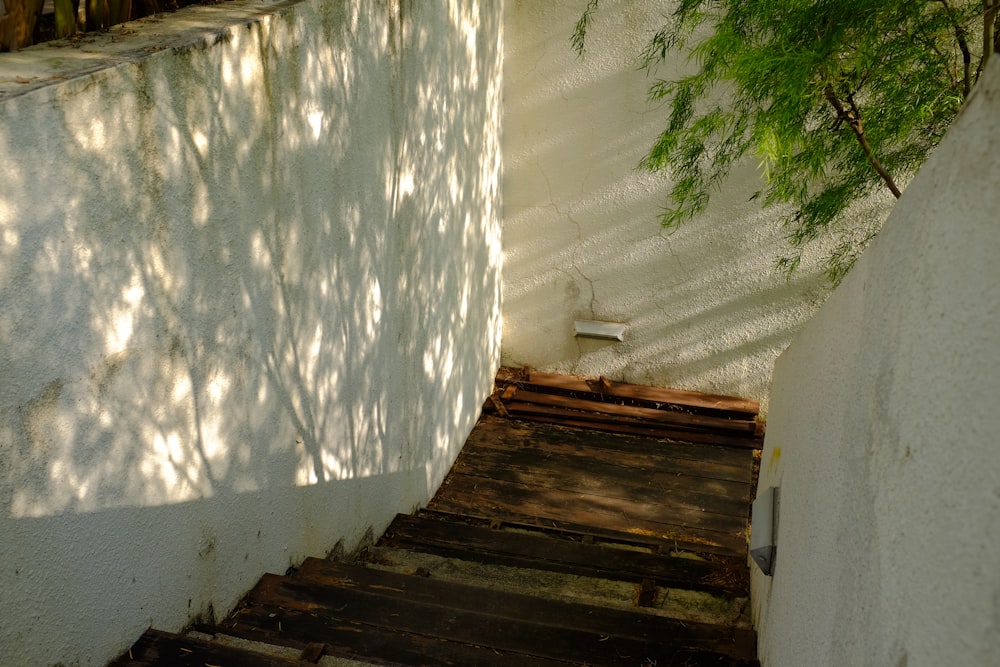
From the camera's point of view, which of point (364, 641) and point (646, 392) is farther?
point (646, 392)

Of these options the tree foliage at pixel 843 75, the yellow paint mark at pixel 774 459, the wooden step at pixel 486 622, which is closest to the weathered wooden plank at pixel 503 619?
the wooden step at pixel 486 622

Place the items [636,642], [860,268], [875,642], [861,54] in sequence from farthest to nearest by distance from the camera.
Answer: [861,54] < [636,642] < [860,268] < [875,642]

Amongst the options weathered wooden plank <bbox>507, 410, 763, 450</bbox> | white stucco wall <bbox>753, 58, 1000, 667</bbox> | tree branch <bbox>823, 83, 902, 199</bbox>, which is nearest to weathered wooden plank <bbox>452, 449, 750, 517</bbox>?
weathered wooden plank <bbox>507, 410, 763, 450</bbox>

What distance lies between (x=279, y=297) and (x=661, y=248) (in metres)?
4.11

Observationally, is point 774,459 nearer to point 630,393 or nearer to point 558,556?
point 558,556

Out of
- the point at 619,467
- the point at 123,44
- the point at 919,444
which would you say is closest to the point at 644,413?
the point at 619,467

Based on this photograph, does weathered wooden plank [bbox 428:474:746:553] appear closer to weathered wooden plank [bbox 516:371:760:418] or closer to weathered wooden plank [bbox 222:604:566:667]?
weathered wooden plank [bbox 516:371:760:418]

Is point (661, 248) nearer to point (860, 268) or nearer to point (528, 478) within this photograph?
point (528, 478)

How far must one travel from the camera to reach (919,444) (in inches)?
56.9

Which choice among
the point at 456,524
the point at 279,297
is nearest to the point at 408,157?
the point at 279,297

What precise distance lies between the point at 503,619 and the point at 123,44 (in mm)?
2215

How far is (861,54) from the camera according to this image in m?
3.61

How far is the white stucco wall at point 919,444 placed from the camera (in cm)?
118

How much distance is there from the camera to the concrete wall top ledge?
2.12 m
